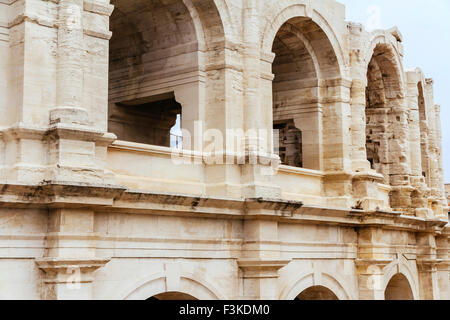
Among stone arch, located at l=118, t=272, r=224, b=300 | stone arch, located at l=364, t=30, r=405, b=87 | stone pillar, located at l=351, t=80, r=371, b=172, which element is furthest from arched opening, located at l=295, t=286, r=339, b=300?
stone arch, located at l=364, t=30, r=405, b=87

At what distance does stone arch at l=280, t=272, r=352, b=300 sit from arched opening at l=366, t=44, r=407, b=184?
3.64 m

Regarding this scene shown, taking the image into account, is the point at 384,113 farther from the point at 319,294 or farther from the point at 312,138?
the point at 319,294

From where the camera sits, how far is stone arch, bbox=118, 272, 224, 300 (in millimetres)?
9289

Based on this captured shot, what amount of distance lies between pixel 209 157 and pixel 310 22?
3.73 metres

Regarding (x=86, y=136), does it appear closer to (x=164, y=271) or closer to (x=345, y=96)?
(x=164, y=271)

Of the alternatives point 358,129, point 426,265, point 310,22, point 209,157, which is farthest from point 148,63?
point 426,265

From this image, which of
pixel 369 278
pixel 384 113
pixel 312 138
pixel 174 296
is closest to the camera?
pixel 174 296

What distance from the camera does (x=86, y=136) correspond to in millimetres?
8617

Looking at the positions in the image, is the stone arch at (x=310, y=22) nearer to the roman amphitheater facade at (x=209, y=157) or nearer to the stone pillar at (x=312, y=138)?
the roman amphitheater facade at (x=209, y=157)

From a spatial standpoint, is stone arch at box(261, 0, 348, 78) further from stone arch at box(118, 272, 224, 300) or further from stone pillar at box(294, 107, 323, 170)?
stone arch at box(118, 272, 224, 300)

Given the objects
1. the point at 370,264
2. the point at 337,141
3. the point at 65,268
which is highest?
the point at 337,141

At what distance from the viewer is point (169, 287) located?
971 cm

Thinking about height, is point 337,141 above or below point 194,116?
above

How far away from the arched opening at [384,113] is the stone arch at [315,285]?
143 inches
